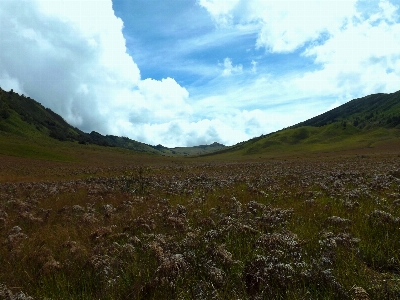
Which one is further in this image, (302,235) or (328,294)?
(302,235)

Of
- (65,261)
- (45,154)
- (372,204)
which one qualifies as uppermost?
(45,154)

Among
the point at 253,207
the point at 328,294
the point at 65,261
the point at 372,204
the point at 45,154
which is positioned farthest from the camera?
the point at 45,154

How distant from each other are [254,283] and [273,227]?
10.7ft

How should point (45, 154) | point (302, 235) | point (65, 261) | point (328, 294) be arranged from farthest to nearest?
point (45, 154) → point (302, 235) → point (65, 261) → point (328, 294)

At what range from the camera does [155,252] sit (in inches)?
238

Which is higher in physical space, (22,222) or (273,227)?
(22,222)

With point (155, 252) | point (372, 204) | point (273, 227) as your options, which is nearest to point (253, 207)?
point (273, 227)

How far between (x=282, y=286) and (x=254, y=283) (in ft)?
1.64

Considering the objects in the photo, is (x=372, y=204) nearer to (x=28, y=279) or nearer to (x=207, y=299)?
(x=207, y=299)

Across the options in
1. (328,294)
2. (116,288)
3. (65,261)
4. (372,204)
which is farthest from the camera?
(372,204)

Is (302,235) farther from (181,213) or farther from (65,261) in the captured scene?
(65,261)

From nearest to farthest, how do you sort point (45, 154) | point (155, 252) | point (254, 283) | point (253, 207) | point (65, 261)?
1. point (254, 283)
2. point (155, 252)
3. point (65, 261)
4. point (253, 207)
5. point (45, 154)

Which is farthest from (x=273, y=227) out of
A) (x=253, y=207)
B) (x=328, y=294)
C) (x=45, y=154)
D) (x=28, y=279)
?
(x=45, y=154)

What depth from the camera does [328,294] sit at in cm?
457
